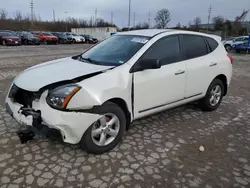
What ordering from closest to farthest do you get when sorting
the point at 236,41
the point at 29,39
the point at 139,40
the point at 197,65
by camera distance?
1. the point at 139,40
2. the point at 197,65
3. the point at 236,41
4. the point at 29,39

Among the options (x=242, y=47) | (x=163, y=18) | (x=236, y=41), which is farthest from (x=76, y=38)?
(x=163, y=18)

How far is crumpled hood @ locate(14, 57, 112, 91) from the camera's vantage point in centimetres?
290

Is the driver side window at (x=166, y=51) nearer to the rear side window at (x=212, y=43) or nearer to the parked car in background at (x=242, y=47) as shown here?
the rear side window at (x=212, y=43)

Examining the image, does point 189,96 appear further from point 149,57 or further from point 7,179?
point 7,179

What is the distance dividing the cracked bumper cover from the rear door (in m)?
2.08

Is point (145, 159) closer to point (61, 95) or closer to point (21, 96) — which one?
point (61, 95)

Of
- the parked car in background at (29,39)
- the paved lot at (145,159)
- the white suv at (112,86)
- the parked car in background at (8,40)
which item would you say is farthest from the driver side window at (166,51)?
the parked car in background at (29,39)

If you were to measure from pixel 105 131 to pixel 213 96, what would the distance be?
2.80 metres

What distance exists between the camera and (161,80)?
3.59 m

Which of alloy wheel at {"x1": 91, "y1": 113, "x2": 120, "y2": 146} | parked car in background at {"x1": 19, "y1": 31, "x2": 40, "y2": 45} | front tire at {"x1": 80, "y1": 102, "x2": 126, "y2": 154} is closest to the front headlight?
front tire at {"x1": 80, "y1": 102, "x2": 126, "y2": 154}

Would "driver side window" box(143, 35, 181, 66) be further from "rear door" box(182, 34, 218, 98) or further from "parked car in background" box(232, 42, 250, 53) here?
"parked car in background" box(232, 42, 250, 53)

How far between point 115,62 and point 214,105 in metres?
2.62

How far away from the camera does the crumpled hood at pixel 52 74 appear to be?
9.50ft

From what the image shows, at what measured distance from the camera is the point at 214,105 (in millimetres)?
4891
